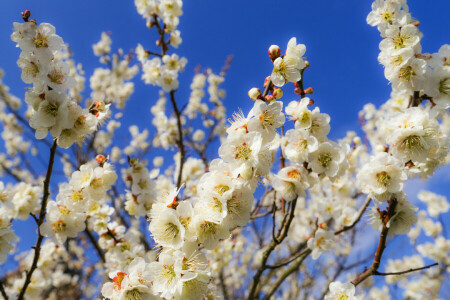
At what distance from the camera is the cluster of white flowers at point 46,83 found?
5.37 ft

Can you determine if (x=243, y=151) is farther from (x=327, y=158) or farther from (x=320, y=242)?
(x=320, y=242)

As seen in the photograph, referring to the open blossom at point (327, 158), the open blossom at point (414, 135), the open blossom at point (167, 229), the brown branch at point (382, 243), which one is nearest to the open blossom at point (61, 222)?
the open blossom at point (167, 229)

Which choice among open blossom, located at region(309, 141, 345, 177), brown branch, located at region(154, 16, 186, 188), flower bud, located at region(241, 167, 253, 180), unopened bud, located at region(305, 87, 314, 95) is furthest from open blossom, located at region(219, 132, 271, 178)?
brown branch, located at region(154, 16, 186, 188)

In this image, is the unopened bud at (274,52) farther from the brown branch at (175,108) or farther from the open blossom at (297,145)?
the brown branch at (175,108)

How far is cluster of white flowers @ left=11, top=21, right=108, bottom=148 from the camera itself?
1.64 meters

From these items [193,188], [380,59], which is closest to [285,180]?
[380,59]

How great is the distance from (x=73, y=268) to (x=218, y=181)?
9.17 meters

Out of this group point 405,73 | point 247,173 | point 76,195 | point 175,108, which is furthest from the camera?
point 175,108

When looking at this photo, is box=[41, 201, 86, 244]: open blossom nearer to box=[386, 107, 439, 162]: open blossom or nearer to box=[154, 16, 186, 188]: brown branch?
box=[154, 16, 186, 188]: brown branch

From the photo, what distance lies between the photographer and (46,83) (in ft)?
5.45

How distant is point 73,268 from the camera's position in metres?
8.66

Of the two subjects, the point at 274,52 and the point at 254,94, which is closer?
the point at 254,94

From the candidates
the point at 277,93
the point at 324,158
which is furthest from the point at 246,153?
the point at 324,158

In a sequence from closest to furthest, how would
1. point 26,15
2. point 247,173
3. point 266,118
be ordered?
point 247,173, point 266,118, point 26,15
